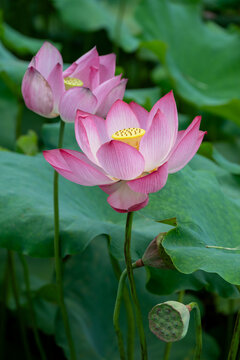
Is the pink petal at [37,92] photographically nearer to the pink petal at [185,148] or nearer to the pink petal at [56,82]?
the pink petal at [56,82]

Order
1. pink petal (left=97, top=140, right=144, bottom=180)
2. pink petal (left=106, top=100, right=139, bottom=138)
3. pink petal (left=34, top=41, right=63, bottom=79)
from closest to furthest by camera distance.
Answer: pink petal (left=97, top=140, right=144, bottom=180), pink petal (left=106, top=100, right=139, bottom=138), pink petal (left=34, top=41, right=63, bottom=79)

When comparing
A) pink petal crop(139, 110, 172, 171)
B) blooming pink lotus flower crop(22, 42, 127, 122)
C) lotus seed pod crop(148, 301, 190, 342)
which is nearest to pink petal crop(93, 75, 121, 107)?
blooming pink lotus flower crop(22, 42, 127, 122)

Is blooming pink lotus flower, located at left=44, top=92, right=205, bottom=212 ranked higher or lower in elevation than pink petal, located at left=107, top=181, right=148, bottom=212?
higher

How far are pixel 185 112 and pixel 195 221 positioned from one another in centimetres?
159

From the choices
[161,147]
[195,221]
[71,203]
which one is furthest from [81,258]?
[161,147]

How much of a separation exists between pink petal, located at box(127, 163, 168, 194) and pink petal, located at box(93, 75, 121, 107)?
188 mm

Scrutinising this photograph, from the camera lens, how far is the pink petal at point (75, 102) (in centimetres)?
65

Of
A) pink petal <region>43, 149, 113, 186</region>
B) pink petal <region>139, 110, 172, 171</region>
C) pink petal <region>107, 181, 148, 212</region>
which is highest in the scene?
pink petal <region>139, 110, 172, 171</region>

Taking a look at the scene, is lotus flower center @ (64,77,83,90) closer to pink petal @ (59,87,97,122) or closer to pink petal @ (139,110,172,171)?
pink petal @ (59,87,97,122)

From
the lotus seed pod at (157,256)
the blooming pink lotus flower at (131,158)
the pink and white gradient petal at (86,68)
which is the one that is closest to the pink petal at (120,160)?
the blooming pink lotus flower at (131,158)

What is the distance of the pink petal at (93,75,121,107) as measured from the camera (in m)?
0.68

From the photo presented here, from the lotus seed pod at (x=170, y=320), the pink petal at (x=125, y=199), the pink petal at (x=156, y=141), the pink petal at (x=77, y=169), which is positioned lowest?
the lotus seed pod at (x=170, y=320)

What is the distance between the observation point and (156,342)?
1.08 m

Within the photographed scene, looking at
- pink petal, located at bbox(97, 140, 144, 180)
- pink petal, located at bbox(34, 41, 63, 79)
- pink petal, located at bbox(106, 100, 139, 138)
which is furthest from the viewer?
pink petal, located at bbox(34, 41, 63, 79)
